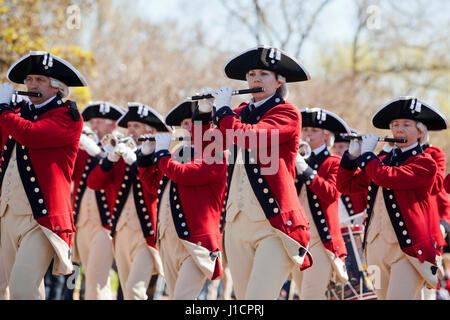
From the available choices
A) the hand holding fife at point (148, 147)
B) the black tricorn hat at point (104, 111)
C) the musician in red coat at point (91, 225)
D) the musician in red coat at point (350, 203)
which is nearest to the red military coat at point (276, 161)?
the hand holding fife at point (148, 147)

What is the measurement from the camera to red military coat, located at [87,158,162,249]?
318 inches

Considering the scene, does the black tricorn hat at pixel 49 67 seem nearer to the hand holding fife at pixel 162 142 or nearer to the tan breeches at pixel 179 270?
the hand holding fife at pixel 162 142

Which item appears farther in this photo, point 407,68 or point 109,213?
point 407,68

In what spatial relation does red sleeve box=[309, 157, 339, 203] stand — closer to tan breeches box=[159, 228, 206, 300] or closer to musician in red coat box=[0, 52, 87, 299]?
tan breeches box=[159, 228, 206, 300]

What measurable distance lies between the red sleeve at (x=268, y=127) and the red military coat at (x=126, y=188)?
2.45m

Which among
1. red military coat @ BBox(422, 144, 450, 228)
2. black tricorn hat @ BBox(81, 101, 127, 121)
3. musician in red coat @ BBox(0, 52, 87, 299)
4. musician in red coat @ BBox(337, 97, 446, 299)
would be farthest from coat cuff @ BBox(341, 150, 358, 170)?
black tricorn hat @ BBox(81, 101, 127, 121)

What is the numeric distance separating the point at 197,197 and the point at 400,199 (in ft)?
6.03

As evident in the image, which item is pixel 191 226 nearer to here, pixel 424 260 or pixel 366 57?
pixel 424 260

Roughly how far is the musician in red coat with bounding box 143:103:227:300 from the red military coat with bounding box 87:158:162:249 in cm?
90

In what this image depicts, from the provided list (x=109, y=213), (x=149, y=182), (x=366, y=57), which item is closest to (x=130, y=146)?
(x=149, y=182)

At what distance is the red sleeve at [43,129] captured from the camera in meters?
5.83

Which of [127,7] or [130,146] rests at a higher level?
[127,7]

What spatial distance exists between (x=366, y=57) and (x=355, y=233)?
1984 centimetres

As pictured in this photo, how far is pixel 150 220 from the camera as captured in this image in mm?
8117
